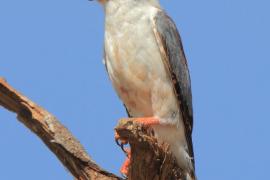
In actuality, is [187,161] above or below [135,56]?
below

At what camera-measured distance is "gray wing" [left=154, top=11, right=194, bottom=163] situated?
8.50 meters

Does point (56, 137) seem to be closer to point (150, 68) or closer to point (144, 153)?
point (144, 153)

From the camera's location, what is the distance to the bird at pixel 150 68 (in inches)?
327

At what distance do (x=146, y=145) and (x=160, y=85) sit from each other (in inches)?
64.1

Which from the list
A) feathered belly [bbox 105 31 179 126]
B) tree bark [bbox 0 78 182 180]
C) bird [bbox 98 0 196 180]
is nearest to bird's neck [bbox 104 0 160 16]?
bird [bbox 98 0 196 180]

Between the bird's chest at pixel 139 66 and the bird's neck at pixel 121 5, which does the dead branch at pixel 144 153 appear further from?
the bird's neck at pixel 121 5

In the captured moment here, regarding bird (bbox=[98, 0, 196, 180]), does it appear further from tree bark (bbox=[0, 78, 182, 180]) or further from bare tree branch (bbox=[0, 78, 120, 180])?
bare tree branch (bbox=[0, 78, 120, 180])

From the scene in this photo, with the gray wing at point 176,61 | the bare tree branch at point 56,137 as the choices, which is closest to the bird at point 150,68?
the gray wing at point 176,61

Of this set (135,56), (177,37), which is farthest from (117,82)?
(177,37)

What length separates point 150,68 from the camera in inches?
328

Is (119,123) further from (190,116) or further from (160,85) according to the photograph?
(190,116)

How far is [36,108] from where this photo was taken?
7957 millimetres

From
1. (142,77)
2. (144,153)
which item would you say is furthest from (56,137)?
(142,77)

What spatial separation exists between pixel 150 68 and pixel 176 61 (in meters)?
0.58
